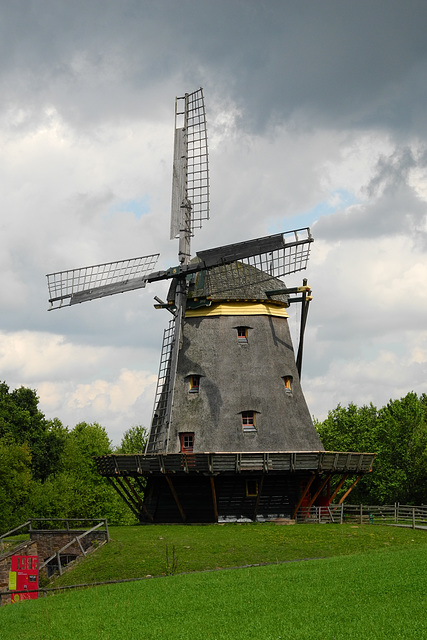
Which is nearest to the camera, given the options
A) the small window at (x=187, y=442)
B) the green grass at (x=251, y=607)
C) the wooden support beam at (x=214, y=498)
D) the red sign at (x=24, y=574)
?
the green grass at (x=251, y=607)

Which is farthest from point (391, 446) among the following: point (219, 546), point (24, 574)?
point (24, 574)

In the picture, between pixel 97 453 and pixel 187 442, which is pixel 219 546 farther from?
pixel 97 453

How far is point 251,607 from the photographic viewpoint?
1541 cm

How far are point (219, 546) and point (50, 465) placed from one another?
1290 inches

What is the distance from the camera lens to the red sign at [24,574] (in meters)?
23.1

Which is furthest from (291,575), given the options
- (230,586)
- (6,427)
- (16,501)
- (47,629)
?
(6,427)

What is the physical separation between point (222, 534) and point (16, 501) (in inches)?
890

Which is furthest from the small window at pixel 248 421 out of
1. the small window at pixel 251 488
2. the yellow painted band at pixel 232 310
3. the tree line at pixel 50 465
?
the tree line at pixel 50 465

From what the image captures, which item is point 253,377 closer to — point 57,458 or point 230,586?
point 230,586

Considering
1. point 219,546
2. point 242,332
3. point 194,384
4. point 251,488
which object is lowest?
point 219,546

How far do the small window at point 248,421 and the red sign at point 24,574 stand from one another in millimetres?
10842

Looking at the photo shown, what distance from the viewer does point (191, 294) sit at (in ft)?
109

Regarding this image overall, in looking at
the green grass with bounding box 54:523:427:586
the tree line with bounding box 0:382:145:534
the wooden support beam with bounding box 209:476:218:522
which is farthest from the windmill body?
the tree line with bounding box 0:382:145:534

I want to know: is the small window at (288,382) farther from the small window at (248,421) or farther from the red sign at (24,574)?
the red sign at (24,574)
